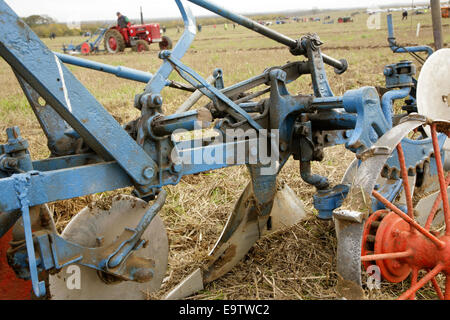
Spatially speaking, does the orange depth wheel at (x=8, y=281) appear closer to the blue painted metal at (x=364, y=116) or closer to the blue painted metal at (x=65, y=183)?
the blue painted metal at (x=65, y=183)

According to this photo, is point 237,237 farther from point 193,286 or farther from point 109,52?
point 109,52

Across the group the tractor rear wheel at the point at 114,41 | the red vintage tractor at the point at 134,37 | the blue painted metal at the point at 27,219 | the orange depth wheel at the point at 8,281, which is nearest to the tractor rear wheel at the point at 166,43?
the red vintage tractor at the point at 134,37

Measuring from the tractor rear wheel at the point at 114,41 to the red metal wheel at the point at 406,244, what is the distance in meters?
18.8

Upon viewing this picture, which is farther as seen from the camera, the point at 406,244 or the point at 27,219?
the point at 406,244

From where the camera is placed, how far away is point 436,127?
2.38 metres

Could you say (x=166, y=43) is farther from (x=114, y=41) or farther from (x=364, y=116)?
(x=364, y=116)

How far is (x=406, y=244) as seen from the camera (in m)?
2.23

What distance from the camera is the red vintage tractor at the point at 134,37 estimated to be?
773 inches

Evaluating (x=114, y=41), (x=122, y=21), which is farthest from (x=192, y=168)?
(x=122, y=21)

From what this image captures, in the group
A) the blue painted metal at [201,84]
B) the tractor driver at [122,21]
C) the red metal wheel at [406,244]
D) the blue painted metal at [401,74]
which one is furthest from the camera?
the tractor driver at [122,21]

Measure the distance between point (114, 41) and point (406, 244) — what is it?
19.3m

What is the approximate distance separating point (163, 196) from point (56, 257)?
1.95ft

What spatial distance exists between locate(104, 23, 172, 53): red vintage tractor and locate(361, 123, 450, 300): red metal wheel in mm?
18343

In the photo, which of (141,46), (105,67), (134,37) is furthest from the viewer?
(134,37)
